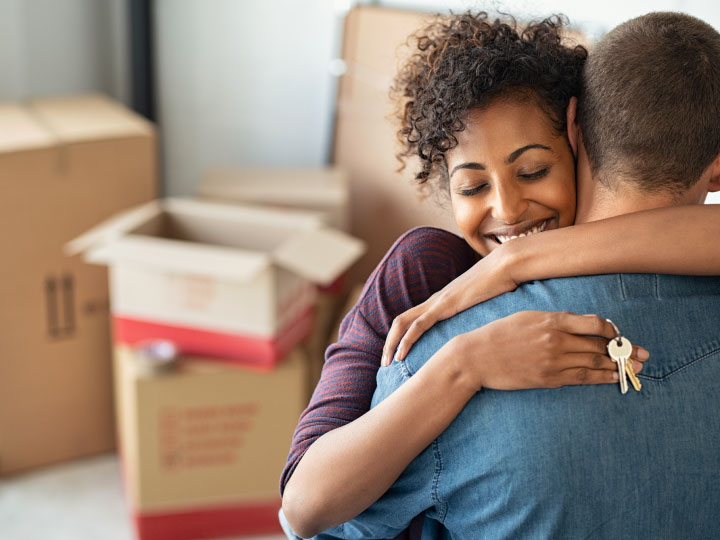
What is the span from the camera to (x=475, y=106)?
3.43 feet

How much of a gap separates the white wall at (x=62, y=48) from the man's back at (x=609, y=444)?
2.78 m

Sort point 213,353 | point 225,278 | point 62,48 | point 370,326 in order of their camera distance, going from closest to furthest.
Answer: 1. point 370,326
2. point 225,278
3. point 213,353
4. point 62,48

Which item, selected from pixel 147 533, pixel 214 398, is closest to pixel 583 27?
pixel 214 398

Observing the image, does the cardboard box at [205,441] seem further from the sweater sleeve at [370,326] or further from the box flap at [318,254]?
the sweater sleeve at [370,326]

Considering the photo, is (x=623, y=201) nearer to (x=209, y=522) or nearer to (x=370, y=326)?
(x=370, y=326)

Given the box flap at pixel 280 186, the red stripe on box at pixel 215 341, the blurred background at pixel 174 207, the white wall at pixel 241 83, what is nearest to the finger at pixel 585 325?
the blurred background at pixel 174 207

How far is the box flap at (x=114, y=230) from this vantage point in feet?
7.31

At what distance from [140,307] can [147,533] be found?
0.66 meters

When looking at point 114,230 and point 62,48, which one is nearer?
point 114,230

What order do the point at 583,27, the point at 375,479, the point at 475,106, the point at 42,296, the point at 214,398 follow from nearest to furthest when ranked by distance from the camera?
1. the point at 375,479
2. the point at 475,106
3. the point at 583,27
4. the point at 214,398
5. the point at 42,296

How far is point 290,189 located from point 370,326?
170 cm

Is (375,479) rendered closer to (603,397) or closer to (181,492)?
(603,397)

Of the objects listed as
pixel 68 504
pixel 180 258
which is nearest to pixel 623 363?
pixel 180 258

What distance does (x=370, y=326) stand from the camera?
0.99m
